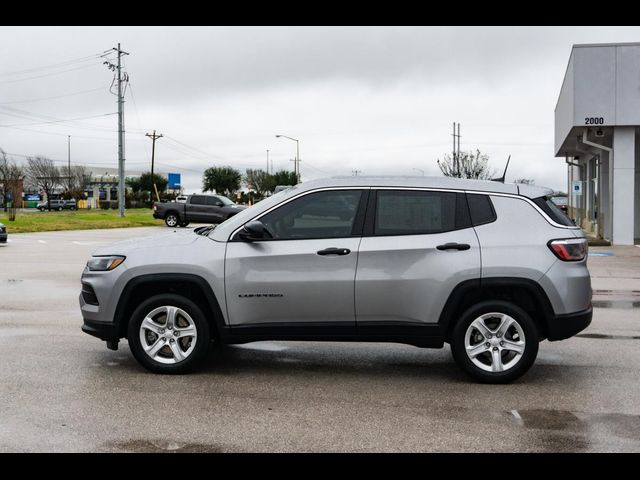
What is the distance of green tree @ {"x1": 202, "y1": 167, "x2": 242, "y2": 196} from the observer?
111688 mm

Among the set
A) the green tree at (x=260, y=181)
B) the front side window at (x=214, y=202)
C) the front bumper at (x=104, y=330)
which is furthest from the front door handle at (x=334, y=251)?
the green tree at (x=260, y=181)

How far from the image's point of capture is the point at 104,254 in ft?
22.6

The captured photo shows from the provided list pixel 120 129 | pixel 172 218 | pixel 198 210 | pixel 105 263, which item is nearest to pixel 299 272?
pixel 105 263

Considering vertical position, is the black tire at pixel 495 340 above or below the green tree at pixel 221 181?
below

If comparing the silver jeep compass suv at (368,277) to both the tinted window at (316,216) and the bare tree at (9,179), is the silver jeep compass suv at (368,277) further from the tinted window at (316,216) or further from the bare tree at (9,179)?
the bare tree at (9,179)

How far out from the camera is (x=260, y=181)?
117 metres

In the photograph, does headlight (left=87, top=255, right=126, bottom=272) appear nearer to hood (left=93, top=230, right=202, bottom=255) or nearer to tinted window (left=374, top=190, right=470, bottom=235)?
hood (left=93, top=230, right=202, bottom=255)

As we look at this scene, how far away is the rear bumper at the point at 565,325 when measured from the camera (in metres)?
6.47

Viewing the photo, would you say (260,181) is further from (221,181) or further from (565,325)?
(565,325)

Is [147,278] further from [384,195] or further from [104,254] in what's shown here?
[384,195]

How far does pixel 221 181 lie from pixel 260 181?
759 centimetres

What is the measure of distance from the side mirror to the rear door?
847mm

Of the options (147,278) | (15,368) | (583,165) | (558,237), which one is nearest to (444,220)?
(558,237)

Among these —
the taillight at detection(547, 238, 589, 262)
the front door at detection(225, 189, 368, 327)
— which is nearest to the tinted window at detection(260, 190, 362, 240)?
the front door at detection(225, 189, 368, 327)
